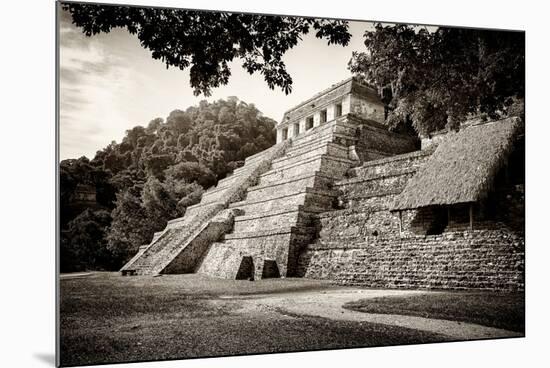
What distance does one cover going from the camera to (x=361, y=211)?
11.2 metres

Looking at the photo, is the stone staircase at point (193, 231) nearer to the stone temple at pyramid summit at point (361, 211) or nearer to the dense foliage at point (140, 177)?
the stone temple at pyramid summit at point (361, 211)

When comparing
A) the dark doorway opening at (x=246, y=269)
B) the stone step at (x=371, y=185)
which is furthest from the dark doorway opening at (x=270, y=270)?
the stone step at (x=371, y=185)

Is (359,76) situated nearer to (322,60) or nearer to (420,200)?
(322,60)

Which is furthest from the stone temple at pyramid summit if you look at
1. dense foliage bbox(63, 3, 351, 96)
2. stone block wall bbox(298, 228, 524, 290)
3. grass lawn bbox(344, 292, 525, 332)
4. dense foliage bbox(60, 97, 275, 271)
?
dense foliage bbox(63, 3, 351, 96)

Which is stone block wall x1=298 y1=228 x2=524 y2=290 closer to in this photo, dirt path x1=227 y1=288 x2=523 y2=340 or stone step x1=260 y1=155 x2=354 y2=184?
dirt path x1=227 y1=288 x2=523 y2=340

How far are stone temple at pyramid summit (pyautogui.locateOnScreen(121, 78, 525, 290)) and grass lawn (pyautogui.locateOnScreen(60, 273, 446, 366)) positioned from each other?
2.62ft

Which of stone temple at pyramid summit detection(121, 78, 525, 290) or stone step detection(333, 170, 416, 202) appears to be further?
stone step detection(333, 170, 416, 202)

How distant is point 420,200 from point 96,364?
20.2ft

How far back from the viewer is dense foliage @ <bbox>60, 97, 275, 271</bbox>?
6.67 metres

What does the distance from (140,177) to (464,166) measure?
17.9 feet

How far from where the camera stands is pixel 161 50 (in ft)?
23.8

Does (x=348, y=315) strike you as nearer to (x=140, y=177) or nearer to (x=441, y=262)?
(x=441, y=262)

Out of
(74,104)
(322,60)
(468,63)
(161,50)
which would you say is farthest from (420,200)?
(74,104)

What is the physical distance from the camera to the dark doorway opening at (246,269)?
360 inches
